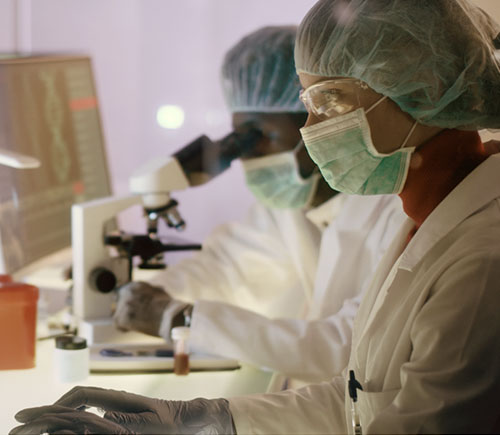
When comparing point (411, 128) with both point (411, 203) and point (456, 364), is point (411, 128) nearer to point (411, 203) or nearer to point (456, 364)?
point (411, 203)

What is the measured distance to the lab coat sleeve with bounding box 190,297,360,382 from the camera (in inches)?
69.5

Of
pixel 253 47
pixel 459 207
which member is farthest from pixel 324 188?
pixel 459 207

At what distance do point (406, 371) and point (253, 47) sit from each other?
1419mm

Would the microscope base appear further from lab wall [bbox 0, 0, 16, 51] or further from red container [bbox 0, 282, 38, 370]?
lab wall [bbox 0, 0, 16, 51]

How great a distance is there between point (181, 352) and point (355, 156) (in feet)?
2.31

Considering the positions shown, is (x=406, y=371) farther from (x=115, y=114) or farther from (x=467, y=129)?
(x=115, y=114)

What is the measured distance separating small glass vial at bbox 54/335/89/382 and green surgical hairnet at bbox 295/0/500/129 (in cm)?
83

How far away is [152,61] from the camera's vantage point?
3.04 m

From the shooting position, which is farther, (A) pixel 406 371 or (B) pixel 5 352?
(B) pixel 5 352

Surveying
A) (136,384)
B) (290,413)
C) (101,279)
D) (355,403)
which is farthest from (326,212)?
(355,403)

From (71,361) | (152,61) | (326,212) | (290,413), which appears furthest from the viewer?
(152,61)

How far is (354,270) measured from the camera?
6.73 feet

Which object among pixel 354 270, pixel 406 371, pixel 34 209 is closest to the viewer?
pixel 406 371

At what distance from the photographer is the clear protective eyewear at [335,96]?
1.25 m
